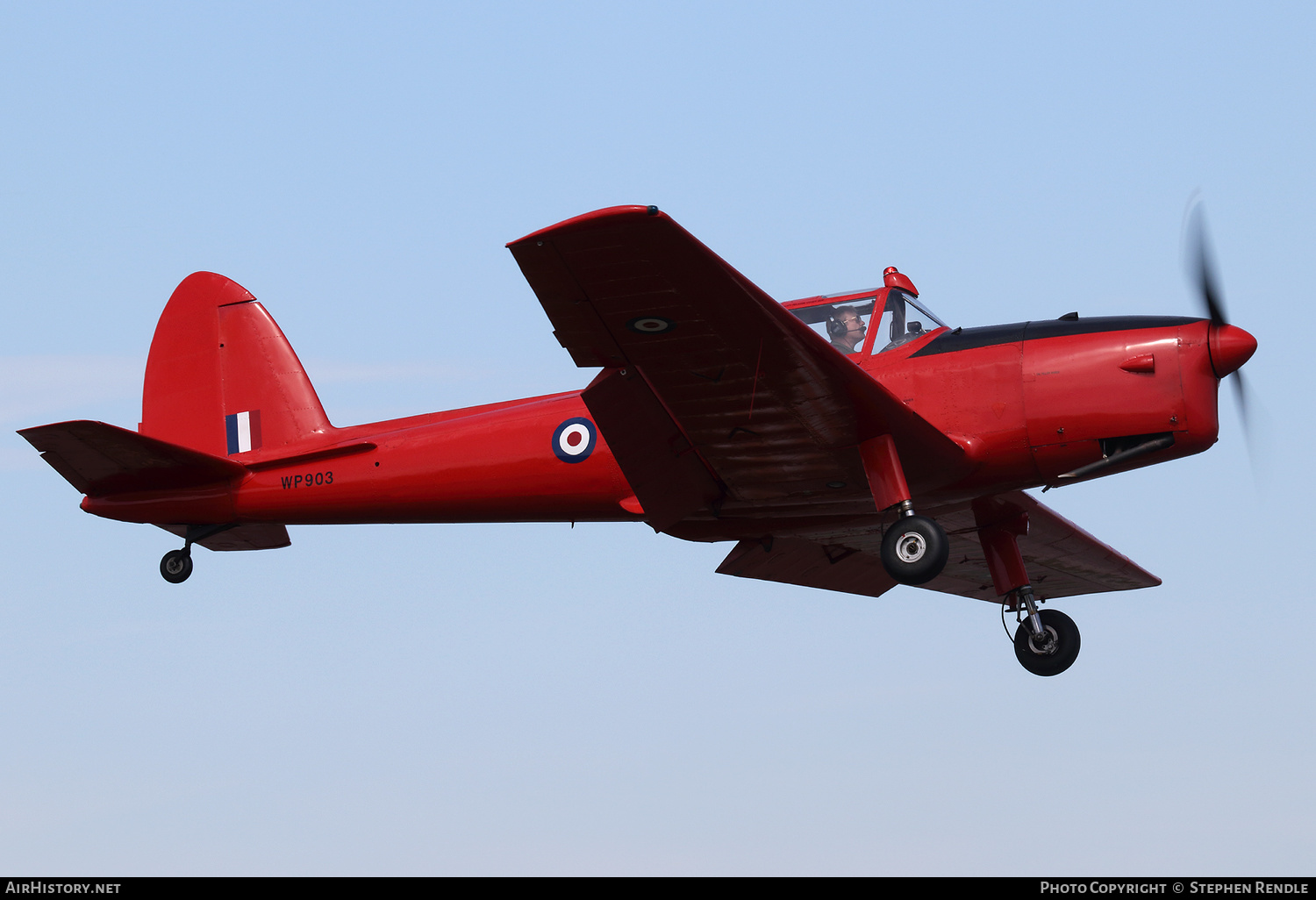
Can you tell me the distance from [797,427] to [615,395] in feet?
4.35

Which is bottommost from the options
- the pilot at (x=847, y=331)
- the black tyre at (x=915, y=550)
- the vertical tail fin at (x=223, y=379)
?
the black tyre at (x=915, y=550)

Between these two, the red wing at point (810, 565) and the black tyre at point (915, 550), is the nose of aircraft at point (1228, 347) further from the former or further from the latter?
the red wing at point (810, 565)

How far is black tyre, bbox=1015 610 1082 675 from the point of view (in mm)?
12164

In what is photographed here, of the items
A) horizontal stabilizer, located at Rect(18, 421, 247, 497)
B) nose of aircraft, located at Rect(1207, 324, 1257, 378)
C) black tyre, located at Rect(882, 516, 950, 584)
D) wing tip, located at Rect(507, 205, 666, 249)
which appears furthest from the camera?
horizontal stabilizer, located at Rect(18, 421, 247, 497)

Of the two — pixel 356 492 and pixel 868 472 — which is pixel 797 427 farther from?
pixel 356 492

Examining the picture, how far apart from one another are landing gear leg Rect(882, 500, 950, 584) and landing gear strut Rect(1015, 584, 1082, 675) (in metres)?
2.39

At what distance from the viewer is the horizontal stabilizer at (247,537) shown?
13.3 m

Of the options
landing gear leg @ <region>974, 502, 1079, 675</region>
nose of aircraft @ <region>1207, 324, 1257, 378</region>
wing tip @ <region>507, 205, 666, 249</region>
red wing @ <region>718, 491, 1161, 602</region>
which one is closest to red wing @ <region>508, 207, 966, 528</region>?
wing tip @ <region>507, 205, 666, 249</region>

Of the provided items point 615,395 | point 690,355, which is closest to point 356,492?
point 615,395

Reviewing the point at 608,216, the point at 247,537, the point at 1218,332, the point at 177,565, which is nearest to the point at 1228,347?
the point at 1218,332

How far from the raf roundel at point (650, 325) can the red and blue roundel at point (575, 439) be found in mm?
2162

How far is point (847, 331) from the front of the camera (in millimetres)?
11281

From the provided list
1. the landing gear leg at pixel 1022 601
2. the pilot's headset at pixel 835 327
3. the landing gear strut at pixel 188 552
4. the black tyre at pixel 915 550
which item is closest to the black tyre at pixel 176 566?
the landing gear strut at pixel 188 552

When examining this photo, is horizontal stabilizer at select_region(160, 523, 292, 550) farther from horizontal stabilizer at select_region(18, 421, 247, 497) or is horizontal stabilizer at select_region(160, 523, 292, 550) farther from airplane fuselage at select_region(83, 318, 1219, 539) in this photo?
horizontal stabilizer at select_region(18, 421, 247, 497)
